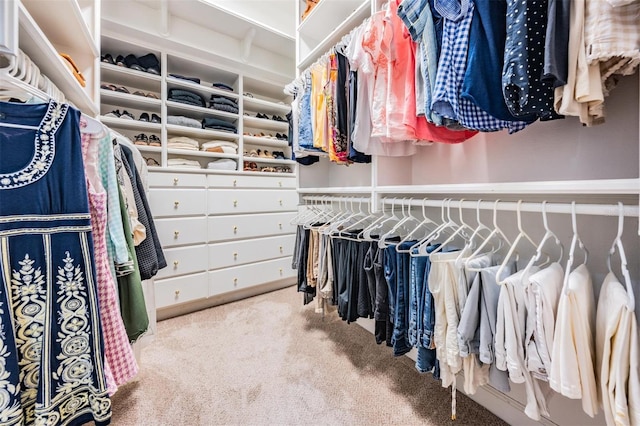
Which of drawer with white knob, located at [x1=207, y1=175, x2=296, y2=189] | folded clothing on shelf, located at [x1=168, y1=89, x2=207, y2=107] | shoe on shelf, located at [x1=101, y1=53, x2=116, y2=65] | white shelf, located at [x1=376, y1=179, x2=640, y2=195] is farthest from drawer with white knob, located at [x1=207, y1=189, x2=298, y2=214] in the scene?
white shelf, located at [x1=376, y1=179, x2=640, y2=195]

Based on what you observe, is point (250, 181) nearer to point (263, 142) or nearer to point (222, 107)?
point (263, 142)

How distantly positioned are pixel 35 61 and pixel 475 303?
1.85 meters

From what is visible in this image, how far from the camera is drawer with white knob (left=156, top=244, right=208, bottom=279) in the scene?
7.17 ft

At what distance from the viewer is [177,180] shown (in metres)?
2.19

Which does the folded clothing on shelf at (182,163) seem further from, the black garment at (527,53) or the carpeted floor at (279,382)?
the black garment at (527,53)

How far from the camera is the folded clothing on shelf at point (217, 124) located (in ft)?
8.05

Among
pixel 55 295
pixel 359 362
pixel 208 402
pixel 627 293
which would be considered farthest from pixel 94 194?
pixel 359 362

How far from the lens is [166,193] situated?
7.04 ft

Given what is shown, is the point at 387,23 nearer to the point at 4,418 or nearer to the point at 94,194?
the point at 94,194

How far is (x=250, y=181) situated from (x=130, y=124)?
1047mm

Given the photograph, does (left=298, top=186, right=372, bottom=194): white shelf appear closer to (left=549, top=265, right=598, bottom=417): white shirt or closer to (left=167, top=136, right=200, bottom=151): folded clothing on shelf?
(left=549, top=265, right=598, bottom=417): white shirt

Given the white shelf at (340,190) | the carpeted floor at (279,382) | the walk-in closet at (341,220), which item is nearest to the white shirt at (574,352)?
the walk-in closet at (341,220)

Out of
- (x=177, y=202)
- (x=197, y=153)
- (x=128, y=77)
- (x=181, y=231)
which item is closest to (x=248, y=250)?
(x=181, y=231)

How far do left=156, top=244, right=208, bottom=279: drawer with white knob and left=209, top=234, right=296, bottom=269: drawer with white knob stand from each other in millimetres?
76
